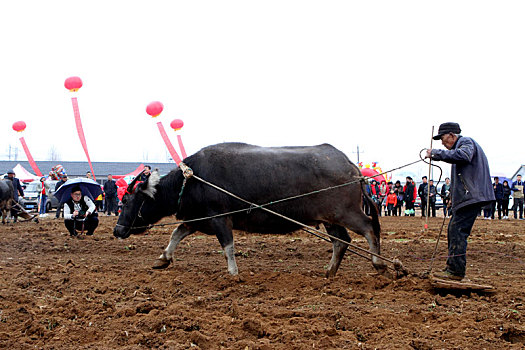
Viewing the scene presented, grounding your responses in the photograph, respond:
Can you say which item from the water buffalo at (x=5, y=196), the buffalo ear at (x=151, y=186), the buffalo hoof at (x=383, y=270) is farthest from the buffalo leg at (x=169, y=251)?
the water buffalo at (x=5, y=196)

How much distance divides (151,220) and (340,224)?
306 cm

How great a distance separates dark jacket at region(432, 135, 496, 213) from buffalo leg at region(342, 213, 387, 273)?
1174 millimetres

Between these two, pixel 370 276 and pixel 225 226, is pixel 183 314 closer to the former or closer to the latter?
pixel 225 226

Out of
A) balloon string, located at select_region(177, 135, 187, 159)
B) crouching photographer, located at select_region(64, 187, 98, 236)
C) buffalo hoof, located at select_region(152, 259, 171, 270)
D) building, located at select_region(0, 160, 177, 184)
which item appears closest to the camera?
buffalo hoof, located at select_region(152, 259, 171, 270)

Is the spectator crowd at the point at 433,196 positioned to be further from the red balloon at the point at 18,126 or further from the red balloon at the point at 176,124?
the red balloon at the point at 18,126

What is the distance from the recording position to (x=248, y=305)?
203 inches

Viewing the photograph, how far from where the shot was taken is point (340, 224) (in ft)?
22.4

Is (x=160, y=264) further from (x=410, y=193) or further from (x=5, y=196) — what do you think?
(x=410, y=193)

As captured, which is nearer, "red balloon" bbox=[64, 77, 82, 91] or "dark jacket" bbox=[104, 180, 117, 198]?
"red balloon" bbox=[64, 77, 82, 91]

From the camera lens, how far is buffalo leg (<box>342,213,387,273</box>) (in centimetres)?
672

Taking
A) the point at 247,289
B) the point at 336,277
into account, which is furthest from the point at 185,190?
the point at 336,277

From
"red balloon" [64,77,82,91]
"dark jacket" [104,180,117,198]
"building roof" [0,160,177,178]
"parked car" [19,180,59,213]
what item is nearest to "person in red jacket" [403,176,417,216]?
"dark jacket" [104,180,117,198]

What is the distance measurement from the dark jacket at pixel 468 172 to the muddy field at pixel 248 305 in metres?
1.11

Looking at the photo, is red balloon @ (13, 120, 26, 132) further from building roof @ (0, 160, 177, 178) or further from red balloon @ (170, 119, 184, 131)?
building roof @ (0, 160, 177, 178)
